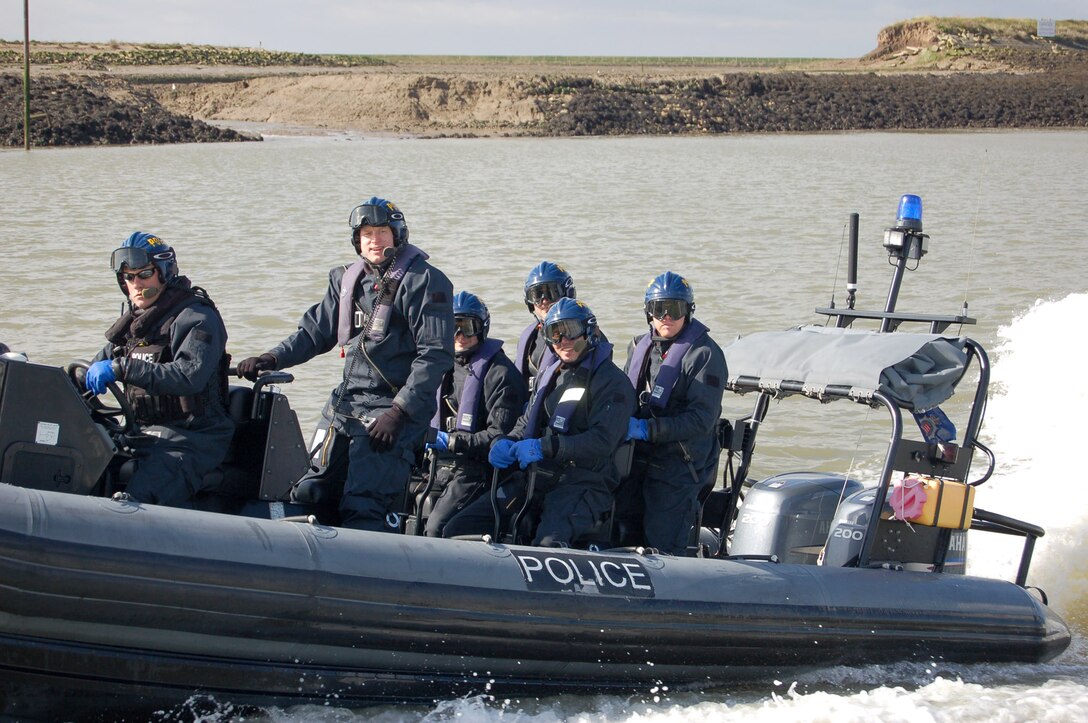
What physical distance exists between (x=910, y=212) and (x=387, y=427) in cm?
266

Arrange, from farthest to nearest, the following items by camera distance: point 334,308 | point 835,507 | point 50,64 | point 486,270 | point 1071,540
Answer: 1. point 50,64
2. point 486,270
3. point 1071,540
4. point 835,507
5. point 334,308

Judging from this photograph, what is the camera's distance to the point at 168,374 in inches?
194

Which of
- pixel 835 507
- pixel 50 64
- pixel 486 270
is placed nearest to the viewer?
pixel 835 507

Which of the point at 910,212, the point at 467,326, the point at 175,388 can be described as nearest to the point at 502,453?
the point at 467,326

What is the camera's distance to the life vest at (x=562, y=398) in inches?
214

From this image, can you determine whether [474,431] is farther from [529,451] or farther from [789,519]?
[789,519]

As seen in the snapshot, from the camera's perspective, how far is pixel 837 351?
559 cm

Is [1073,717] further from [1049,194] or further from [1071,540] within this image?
[1049,194]

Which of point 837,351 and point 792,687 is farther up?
point 837,351

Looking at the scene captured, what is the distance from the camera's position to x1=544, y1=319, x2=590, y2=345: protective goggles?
5414 millimetres

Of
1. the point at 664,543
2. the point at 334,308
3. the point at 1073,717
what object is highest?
the point at 334,308

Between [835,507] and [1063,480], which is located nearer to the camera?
[835,507]

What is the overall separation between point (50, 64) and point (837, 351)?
4366cm

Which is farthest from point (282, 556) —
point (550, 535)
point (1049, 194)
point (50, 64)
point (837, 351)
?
point (50, 64)
